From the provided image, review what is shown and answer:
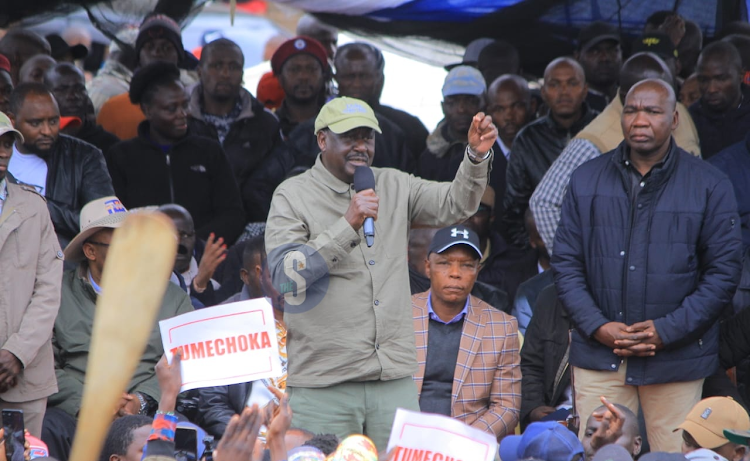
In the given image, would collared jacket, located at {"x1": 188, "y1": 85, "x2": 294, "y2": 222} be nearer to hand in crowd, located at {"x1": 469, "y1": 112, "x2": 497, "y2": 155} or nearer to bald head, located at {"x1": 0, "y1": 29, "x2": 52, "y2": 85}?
bald head, located at {"x1": 0, "y1": 29, "x2": 52, "y2": 85}

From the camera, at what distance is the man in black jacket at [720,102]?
838cm

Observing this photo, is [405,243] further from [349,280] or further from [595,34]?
[595,34]

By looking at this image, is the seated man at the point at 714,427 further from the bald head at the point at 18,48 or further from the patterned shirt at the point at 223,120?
the bald head at the point at 18,48

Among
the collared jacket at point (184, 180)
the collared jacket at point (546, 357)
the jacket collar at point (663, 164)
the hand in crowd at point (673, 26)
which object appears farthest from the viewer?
the hand in crowd at point (673, 26)

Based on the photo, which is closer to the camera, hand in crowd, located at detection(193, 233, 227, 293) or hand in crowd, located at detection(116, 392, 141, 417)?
hand in crowd, located at detection(116, 392, 141, 417)

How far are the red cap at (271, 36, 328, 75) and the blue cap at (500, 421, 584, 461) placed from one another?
4904mm

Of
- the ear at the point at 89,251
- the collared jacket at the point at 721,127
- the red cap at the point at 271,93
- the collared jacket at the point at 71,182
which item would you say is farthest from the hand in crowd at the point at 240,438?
the red cap at the point at 271,93

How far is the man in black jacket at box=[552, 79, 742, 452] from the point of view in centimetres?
620

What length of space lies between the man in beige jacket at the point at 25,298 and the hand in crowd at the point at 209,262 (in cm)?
151

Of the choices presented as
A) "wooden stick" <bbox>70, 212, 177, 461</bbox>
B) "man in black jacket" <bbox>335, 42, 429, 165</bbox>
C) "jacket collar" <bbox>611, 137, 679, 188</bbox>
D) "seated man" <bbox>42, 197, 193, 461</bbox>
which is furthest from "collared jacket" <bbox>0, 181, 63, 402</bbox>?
"man in black jacket" <bbox>335, 42, 429, 165</bbox>

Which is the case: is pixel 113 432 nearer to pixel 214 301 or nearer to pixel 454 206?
pixel 454 206

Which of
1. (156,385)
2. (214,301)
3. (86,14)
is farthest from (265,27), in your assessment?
(156,385)

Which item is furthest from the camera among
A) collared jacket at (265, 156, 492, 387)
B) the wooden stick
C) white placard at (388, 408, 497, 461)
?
collared jacket at (265, 156, 492, 387)

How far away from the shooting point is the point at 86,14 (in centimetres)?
891
